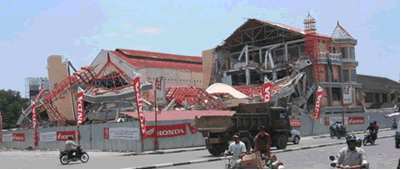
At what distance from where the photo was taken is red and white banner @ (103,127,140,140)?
1132 inches

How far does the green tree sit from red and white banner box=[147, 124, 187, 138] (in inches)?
2175

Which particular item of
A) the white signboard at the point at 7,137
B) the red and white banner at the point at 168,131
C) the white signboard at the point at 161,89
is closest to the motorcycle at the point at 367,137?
the red and white banner at the point at 168,131

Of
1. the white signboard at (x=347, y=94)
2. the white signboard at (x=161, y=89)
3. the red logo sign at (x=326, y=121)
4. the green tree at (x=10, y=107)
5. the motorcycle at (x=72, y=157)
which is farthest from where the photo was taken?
the green tree at (x=10, y=107)

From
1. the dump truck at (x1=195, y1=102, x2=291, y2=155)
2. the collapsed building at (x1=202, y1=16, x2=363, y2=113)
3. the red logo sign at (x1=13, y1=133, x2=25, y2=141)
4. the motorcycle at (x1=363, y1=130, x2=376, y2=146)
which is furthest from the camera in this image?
the collapsed building at (x1=202, y1=16, x2=363, y2=113)

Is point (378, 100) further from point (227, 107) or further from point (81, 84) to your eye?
point (81, 84)

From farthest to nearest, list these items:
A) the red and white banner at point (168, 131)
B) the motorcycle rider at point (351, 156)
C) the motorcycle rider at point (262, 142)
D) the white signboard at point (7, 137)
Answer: the white signboard at point (7, 137)
the red and white banner at point (168, 131)
the motorcycle rider at point (262, 142)
the motorcycle rider at point (351, 156)

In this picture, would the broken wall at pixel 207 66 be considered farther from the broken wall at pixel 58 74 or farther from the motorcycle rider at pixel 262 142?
the motorcycle rider at pixel 262 142

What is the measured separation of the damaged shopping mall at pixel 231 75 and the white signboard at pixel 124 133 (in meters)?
15.3

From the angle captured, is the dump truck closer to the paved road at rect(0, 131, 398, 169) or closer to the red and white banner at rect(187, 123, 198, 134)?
the paved road at rect(0, 131, 398, 169)

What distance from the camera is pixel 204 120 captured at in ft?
72.8

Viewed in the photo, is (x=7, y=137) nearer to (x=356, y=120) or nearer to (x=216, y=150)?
(x=216, y=150)

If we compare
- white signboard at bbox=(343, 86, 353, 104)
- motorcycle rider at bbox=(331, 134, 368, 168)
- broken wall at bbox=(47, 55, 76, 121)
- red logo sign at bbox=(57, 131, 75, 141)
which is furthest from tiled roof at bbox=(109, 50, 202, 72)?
motorcycle rider at bbox=(331, 134, 368, 168)

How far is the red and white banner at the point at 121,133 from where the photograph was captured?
1132 inches

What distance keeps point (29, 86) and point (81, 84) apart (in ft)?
169
